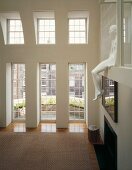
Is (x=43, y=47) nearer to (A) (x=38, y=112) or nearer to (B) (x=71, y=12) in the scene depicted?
(B) (x=71, y=12)

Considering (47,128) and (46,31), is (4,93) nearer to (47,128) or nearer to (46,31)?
(47,128)

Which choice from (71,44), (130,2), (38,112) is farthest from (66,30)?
(130,2)

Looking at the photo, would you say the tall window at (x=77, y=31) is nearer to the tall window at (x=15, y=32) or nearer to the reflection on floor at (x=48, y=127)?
the tall window at (x=15, y=32)

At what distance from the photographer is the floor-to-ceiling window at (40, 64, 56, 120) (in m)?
7.65

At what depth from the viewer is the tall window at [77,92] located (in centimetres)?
760

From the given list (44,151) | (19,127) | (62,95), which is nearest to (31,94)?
(62,95)

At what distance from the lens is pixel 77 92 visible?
25.2 feet

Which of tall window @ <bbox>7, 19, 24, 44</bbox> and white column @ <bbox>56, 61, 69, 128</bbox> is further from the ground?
tall window @ <bbox>7, 19, 24, 44</bbox>

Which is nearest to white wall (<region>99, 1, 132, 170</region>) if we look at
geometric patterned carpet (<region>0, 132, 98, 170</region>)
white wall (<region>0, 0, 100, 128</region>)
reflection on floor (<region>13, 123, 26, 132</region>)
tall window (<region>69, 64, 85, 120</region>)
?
geometric patterned carpet (<region>0, 132, 98, 170</region>)

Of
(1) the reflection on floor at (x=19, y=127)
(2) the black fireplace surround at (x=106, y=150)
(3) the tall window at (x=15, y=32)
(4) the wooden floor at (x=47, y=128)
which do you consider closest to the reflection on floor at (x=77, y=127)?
(4) the wooden floor at (x=47, y=128)

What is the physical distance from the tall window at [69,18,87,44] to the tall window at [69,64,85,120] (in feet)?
3.00

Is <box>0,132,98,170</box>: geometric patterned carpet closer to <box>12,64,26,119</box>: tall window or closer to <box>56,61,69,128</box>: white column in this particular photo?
<box>56,61,69,128</box>: white column

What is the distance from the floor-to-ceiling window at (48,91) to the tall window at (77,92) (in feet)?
2.12

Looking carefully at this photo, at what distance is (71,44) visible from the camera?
23.0ft
